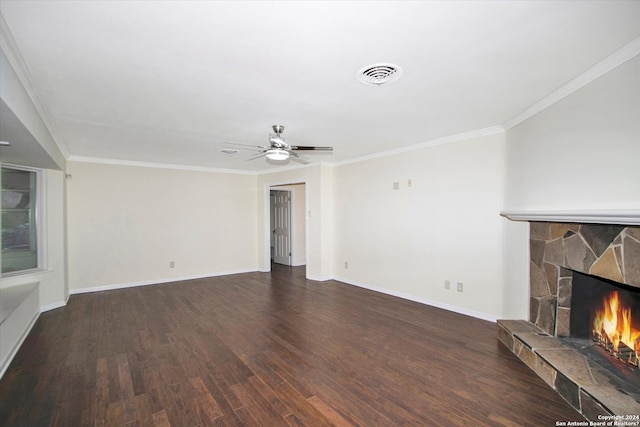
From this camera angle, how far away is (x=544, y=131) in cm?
271

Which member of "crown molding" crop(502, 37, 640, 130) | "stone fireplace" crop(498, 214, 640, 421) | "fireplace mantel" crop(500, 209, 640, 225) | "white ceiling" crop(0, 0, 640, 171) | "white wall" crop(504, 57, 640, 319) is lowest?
"stone fireplace" crop(498, 214, 640, 421)

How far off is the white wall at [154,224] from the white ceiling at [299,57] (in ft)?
6.81

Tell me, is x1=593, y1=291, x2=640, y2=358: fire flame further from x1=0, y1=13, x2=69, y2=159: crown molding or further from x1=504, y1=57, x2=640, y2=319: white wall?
x1=0, y1=13, x2=69, y2=159: crown molding

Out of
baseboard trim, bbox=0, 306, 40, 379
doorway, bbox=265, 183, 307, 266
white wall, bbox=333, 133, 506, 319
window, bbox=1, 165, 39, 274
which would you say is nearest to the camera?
baseboard trim, bbox=0, 306, 40, 379

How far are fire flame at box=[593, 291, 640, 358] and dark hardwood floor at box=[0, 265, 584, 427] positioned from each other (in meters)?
0.69

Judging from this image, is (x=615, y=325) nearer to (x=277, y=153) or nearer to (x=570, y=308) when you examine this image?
(x=570, y=308)

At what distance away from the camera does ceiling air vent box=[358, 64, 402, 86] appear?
202 cm

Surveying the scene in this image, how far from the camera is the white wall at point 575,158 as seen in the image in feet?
6.10

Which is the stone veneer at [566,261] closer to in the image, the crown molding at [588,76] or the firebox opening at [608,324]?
the firebox opening at [608,324]

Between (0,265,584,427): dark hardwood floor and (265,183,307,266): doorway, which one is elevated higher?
(265,183,307,266): doorway

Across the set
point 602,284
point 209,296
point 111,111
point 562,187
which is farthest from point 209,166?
point 602,284

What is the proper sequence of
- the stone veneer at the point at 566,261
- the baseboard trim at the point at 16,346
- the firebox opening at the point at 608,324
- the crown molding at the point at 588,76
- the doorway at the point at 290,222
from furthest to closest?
the doorway at the point at 290,222
the baseboard trim at the point at 16,346
the firebox opening at the point at 608,324
the stone veneer at the point at 566,261
the crown molding at the point at 588,76

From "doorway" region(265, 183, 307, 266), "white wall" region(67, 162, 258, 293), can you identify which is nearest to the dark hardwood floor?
"white wall" region(67, 162, 258, 293)

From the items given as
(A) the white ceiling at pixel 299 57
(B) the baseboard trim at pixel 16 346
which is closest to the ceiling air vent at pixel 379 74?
(A) the white ceiling at pixel 299 57
